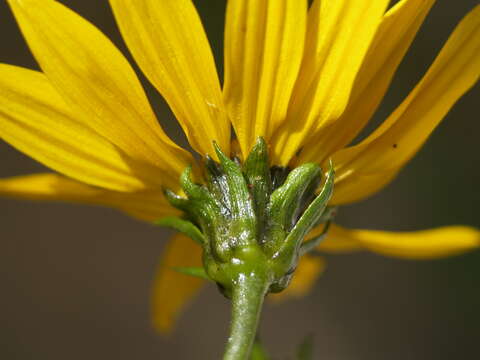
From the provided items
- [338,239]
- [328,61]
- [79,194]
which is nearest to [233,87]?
[328,61]

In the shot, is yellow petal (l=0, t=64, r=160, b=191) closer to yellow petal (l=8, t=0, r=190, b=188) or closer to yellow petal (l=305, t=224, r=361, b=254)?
yellow petal (l=8, t=0, r=190, b=188)

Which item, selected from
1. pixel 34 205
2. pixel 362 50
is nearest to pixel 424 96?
pixel 362 50

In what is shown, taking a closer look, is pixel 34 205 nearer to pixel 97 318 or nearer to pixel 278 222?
pixel 97 318

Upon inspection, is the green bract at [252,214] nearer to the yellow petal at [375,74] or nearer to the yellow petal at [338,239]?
the yellow petal at [375,74]

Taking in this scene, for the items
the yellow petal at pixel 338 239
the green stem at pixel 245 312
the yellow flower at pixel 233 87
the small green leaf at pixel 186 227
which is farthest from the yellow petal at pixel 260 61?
the yellow petal at pixel 338 239

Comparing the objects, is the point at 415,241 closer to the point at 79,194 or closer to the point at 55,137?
the point at 79,194

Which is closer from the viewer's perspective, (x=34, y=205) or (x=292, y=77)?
(x=292, y=77)

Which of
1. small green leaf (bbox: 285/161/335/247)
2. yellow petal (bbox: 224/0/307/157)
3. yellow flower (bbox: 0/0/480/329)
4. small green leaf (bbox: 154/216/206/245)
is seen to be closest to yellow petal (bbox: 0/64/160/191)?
yellow flower (bbox: 0/0/480/329)
